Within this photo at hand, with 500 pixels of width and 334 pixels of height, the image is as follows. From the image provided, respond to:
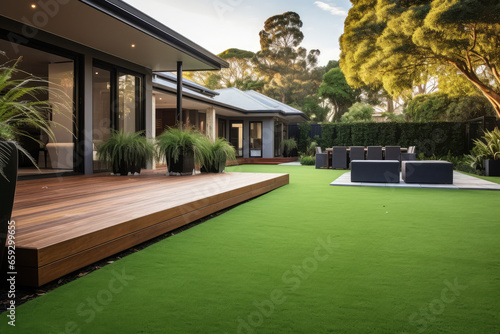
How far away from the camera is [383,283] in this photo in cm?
222

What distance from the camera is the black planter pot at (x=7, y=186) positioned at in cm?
182

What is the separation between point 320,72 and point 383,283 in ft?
115

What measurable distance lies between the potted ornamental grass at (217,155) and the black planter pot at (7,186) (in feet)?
18.0

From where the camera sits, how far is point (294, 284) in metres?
2.22

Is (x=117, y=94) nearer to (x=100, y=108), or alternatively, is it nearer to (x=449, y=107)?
(x=100, y=108)

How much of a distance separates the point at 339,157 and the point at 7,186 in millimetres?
12748

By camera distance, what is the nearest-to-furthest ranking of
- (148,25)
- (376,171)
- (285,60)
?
(148,25)
(376,171)
(285,60)

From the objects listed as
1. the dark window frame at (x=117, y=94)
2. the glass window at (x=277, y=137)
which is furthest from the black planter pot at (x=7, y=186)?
the glass window at (x=277, y=137)

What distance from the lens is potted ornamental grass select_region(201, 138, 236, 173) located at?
24.4 feet

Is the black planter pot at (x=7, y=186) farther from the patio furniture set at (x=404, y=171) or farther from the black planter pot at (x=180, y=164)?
the patio furniture set at (x=404, y=171)

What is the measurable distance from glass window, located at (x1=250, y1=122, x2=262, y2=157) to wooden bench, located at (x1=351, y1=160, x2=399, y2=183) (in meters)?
11.8

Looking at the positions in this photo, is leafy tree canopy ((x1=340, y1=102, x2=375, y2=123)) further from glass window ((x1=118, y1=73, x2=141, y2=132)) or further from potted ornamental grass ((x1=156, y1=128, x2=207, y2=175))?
potted ornamental grass ((x1=156, y1=128, x2=207, y2=175))

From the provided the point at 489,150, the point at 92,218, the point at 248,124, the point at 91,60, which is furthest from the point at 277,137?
the point at 92,218

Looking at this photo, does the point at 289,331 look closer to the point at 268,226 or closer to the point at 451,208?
the point at 268,226
